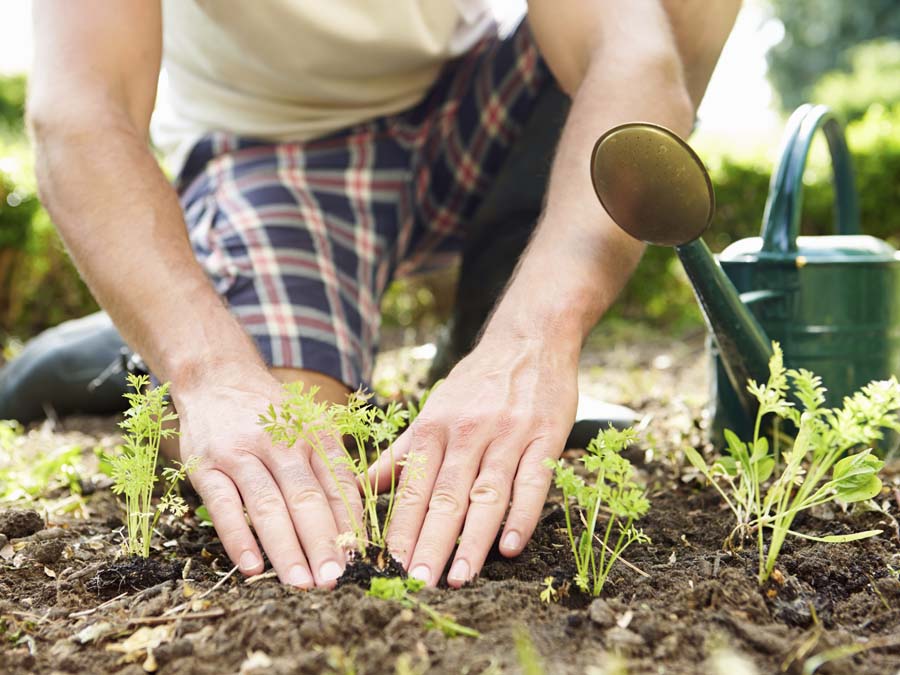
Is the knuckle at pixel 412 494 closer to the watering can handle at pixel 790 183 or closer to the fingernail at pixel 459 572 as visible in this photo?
the fingernail at pixel 459 572

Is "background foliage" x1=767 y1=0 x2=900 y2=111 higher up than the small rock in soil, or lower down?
higher up

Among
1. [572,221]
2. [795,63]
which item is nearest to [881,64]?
[795,63]

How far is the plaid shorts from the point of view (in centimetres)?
262

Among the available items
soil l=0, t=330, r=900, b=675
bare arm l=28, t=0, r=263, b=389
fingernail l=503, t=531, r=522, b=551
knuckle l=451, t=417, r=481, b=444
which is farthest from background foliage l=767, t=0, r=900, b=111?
fingernail l=503, t=531, r=522, b=551

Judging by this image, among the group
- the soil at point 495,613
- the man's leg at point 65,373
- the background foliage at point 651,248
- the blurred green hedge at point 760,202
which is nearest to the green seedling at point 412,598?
the soil at point 495,613

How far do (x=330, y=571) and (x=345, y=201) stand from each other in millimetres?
1738

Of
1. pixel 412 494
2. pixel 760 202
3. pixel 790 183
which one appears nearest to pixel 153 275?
pixel 412 494

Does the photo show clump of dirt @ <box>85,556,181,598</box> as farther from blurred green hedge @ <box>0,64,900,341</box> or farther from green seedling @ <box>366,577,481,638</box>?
blurred green hedge @ <box>0,64,900,341</box>

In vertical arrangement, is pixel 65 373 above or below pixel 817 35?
below

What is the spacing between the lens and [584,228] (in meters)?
1.87

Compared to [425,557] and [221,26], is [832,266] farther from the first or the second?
[221,26]

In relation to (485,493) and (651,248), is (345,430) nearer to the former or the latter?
(485,493)

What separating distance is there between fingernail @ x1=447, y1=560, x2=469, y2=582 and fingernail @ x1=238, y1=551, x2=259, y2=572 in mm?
322

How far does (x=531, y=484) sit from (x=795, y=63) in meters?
29.7
